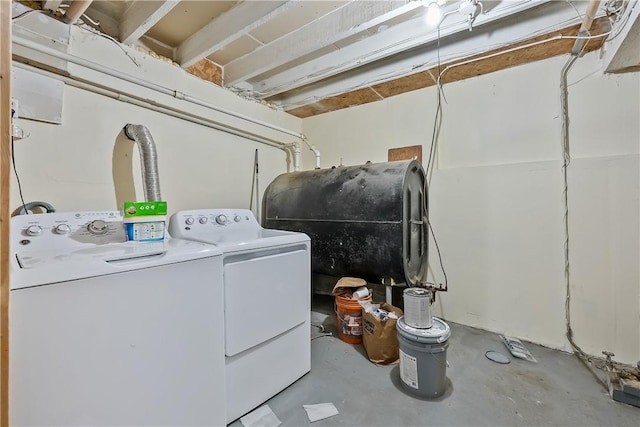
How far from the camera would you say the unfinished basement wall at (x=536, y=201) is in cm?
182

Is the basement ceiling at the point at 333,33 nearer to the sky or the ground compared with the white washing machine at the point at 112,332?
nearer to the sky

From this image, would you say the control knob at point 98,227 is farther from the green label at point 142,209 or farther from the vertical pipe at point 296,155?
the vertical pipe at point 296,155

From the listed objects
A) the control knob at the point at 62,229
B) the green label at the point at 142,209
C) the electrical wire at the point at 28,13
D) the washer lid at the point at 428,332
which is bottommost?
the washer lid at the point at 428,332

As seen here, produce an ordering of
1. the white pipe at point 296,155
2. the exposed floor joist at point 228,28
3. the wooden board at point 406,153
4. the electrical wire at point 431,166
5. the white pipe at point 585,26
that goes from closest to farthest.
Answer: the white pipe at point 585,26 → the exposed floor joist at point 228,28 → the electrical wire at point 431,166 → the wooden board at point 406,153 → the white pipe at point 296,155

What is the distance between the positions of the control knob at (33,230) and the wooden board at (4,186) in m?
0.93

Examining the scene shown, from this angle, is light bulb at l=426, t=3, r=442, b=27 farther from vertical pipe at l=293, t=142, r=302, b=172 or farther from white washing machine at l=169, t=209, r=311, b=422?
vertical pipe at l=293, t=142, r=302, b=172

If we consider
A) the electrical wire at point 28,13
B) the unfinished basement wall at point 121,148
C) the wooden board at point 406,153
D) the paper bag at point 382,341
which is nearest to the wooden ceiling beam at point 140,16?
the unfinished basement wall at point 121,148

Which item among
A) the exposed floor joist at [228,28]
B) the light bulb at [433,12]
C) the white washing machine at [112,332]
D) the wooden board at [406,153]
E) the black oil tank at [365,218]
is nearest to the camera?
the white washing machine at [112,332]

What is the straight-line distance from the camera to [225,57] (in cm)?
260

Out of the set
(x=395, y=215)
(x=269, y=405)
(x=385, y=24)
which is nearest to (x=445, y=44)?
(x=385, y=24)

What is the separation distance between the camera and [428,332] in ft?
4.98

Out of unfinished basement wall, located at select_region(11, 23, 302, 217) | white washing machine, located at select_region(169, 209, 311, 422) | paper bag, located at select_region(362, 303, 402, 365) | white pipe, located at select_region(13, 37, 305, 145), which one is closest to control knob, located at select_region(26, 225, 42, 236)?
unfinished basement wall, located at select_region(11, 23, 302, 217)

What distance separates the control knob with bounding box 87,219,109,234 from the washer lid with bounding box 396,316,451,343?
1.75m

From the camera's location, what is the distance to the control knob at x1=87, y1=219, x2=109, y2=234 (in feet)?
4.80
